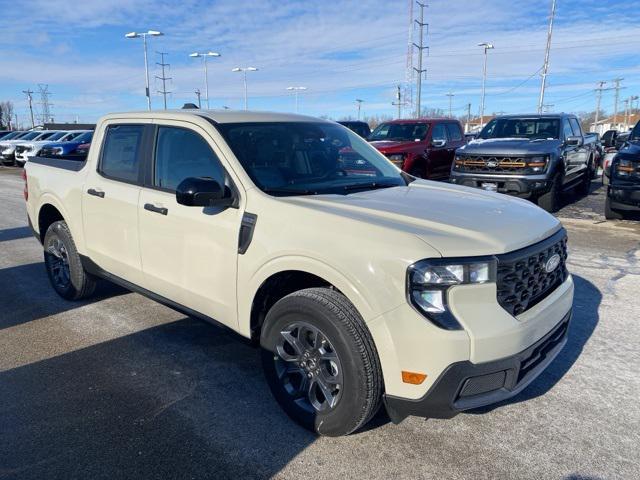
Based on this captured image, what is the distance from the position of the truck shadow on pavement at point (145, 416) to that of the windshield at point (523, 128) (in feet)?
27.5

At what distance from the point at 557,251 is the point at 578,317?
1790 millimetres

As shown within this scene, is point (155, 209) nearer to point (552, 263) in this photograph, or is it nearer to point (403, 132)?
point (552, 263)

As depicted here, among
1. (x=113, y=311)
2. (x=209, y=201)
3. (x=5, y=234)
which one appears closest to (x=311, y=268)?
(x=209, y=201)

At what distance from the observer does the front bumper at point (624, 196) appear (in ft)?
27.1

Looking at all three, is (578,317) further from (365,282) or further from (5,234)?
(5,234)

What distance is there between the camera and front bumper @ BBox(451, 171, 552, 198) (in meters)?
9.20

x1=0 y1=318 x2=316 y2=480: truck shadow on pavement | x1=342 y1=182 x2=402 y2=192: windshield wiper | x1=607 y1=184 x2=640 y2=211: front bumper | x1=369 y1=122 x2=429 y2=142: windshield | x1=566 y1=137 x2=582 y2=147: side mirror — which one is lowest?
x1=0 y1=318 x2=316 y2=480: truck shadow on pavement

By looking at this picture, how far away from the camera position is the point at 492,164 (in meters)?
9.58

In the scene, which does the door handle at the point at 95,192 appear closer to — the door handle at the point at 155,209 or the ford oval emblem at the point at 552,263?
the door handle at the point at 155,209

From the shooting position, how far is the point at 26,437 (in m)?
2.94

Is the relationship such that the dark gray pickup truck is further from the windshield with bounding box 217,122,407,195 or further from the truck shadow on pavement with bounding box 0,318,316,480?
the truck shadow on pavement with bounding box 0,318,316,480

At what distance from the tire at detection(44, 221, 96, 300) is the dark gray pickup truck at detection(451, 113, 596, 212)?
6.87 m

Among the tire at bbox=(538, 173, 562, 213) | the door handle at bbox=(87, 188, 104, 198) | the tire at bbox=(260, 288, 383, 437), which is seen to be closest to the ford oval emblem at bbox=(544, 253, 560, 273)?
the tire at bbox=(260, 288, 383, 437)

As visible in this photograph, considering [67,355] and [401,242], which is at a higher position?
[401,242]
